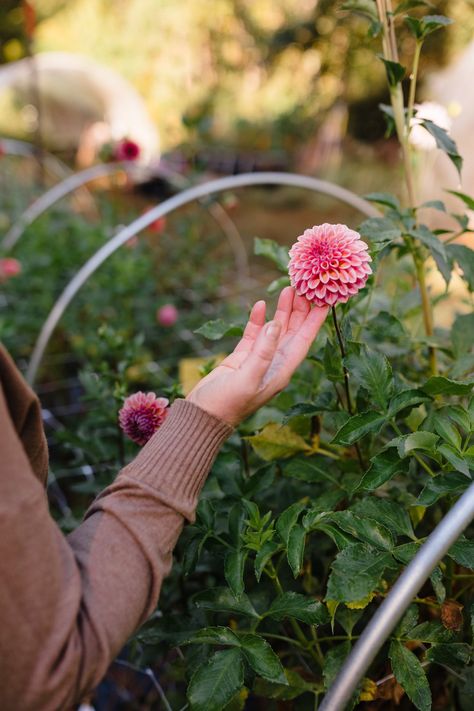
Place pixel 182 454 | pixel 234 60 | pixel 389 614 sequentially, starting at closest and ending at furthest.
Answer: pixel 389 614 < pixel 182 454 < pixel 234 60

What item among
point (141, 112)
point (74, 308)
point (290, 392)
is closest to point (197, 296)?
point (74, 308)

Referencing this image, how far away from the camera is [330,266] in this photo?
2.59 feet

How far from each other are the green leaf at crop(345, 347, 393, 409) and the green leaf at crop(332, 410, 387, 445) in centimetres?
3

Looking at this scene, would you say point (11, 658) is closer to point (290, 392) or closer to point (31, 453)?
point (31, 453)

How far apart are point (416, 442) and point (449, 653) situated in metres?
0.24

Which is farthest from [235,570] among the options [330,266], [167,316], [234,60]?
[234,60]

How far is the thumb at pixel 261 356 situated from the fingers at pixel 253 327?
8 centimetres

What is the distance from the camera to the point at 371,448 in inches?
39.5

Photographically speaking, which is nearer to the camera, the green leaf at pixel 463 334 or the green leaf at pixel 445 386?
the green leaf at pixel 445 386

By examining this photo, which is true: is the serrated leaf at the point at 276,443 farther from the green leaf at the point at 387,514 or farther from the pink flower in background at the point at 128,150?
the pink flower in background at the point at 128,150

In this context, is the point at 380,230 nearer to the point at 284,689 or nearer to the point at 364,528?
the point at 364,528

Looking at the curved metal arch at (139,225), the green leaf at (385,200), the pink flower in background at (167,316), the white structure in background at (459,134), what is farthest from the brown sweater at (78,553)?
the white structure in background at (459,134)

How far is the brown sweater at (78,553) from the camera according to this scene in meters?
0.56

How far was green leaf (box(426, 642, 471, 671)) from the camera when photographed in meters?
0.79
